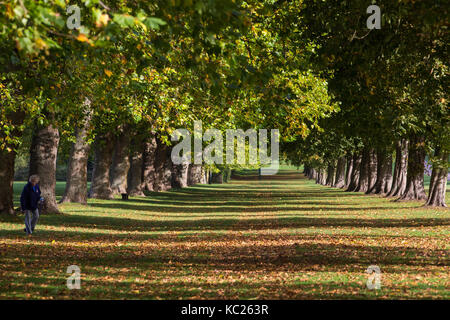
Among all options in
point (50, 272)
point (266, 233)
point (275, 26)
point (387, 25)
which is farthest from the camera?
point (266, 233)

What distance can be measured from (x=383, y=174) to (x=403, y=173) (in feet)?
24.0

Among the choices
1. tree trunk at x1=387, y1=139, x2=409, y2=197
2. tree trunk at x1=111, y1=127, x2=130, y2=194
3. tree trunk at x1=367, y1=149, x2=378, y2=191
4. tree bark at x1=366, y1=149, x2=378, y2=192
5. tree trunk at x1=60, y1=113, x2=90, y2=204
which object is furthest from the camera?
tree trunk at x1=367, y1=149, x2=378, y2=191

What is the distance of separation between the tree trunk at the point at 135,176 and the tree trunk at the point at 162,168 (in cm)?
535

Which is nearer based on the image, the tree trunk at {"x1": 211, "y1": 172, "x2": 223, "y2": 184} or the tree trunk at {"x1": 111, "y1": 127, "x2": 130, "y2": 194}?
the tree trunk at {"x1": 111, "y1": 127, "x2": 130, "y2": 194}

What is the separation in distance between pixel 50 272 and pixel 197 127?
12.3 meters

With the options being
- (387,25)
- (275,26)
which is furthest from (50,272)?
(275,26)

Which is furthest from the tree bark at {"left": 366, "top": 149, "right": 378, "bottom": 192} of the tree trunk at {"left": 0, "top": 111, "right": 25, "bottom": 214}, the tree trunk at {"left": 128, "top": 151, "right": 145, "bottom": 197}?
the tree trunk at {"left": 0, "top": 111, "right": 25, "bottom": 214}

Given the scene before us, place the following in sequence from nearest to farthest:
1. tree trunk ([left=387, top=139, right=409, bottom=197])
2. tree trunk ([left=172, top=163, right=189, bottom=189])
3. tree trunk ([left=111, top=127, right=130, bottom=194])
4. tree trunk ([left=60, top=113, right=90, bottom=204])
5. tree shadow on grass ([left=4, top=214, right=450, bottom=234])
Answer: tree shadow on grass ([left=4, top=214, right=450, bottom=234]) < tree trunk ([left=60, top=113, right=90, bottom=204]) < tree trunk ([left=111, top=127, right=130, bottom=194]) < tree trunk ([left=387, top=139, right=409, bottom=197]) < tree trunk ([left=172, top=163, right=189, bottom=189])

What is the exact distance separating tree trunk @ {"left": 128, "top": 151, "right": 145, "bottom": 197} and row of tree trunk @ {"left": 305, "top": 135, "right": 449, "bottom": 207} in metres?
15.8

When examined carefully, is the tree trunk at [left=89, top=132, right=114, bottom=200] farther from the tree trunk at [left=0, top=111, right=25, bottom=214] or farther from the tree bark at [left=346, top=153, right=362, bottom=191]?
the tree bark at [left=346, top=153, right=362, bottom=191]

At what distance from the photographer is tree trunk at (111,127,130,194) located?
149 feet

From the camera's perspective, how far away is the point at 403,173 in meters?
47.8
